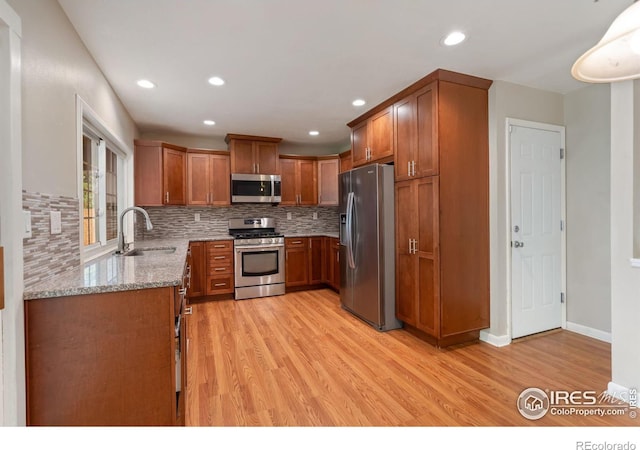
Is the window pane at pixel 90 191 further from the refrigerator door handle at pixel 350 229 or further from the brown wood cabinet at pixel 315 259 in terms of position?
the brown wood cabinet at pixel 315 259

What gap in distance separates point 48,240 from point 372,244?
8.21 feet

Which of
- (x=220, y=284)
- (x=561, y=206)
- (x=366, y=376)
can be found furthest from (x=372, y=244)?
(x=220, y=284)

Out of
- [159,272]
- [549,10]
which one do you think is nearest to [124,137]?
[159,272]

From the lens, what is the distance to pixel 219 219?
4605 mm

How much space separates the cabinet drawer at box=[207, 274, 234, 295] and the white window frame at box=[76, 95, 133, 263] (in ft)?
4.00

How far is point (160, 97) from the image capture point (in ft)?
9.45

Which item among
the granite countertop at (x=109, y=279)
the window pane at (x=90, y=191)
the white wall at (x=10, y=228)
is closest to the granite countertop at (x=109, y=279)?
the granite countertop at (x=109, y=279)

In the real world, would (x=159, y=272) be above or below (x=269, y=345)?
above

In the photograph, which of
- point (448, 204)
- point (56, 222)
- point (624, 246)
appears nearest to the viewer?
point (56, 222)

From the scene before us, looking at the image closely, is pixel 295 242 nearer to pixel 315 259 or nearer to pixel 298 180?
pixel 315 259

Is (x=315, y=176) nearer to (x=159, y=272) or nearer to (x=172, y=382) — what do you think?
(x=159, y=272)

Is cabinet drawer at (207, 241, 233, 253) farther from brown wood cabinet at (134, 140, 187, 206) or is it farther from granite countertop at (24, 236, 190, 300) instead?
granite countertop at (24, 236, 190, 300)

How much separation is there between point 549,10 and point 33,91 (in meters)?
2.82

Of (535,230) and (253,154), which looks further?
(253,154)
